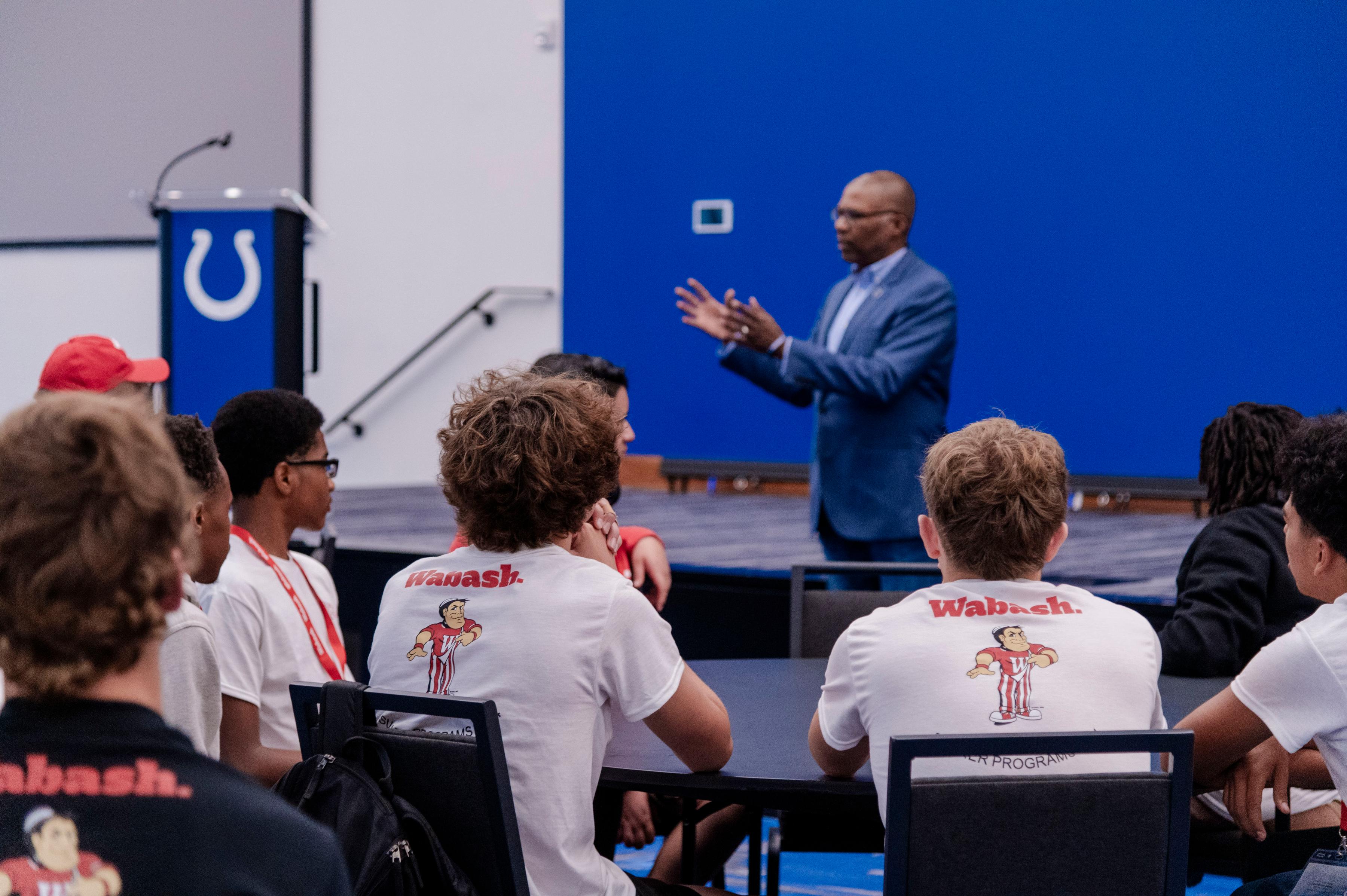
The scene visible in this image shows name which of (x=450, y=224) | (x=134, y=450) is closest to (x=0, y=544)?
(x=134, y=450)

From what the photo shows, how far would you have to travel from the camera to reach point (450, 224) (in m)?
9.21

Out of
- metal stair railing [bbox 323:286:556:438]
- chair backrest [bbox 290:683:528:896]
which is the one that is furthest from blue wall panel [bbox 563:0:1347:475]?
chair backrest [bbox 290:683:528:896]

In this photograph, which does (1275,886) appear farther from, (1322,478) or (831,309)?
(831,309)

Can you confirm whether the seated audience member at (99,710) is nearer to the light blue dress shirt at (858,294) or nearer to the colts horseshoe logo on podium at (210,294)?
the light blue dress shirt at (858,294)

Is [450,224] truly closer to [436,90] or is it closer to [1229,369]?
[436,90]

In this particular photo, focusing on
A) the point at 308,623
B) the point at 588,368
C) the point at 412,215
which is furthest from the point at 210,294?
the point at 412,215

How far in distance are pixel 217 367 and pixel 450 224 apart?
5.50 m

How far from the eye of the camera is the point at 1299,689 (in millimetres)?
1450

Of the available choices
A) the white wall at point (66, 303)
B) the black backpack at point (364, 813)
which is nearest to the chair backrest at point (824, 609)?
the black backpack at point (364, 813)

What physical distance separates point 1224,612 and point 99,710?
1914 mm

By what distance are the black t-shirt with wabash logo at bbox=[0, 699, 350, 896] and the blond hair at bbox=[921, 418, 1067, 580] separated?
94cm

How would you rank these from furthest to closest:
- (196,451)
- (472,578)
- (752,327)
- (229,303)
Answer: (229,303)
(752,327)
(196,451)
(472,578)

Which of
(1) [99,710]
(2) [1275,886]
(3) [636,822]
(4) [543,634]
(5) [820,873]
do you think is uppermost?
(1) [99,710]

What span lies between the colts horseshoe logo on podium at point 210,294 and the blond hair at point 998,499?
279 centimetres
